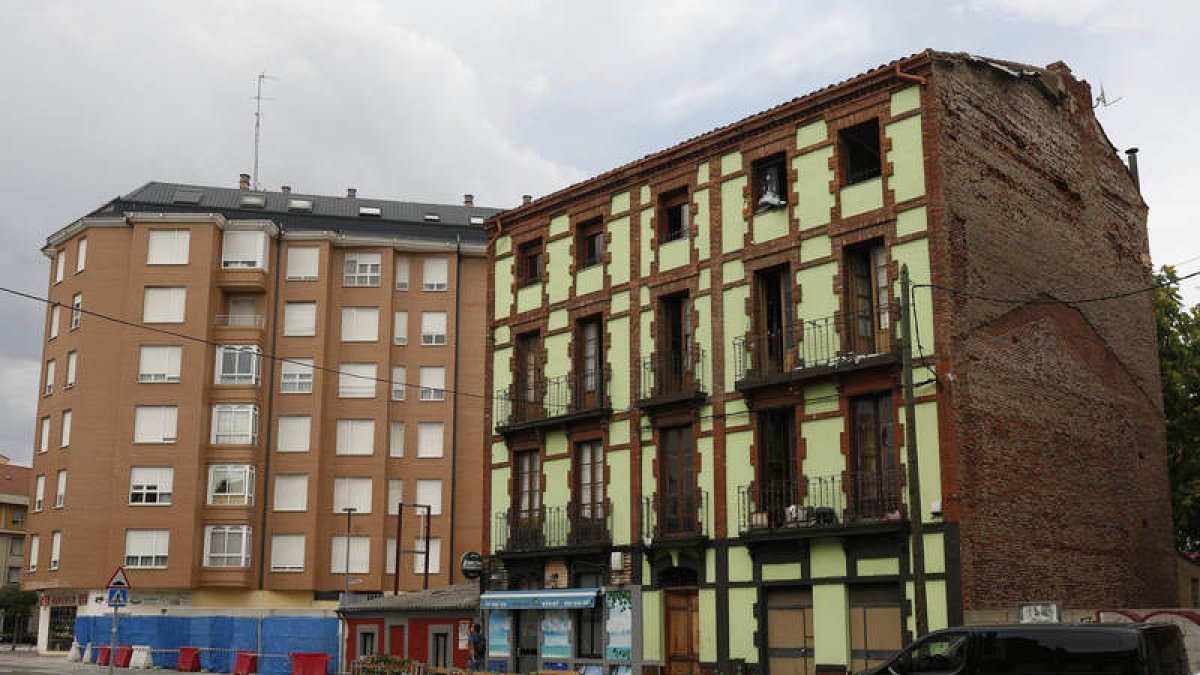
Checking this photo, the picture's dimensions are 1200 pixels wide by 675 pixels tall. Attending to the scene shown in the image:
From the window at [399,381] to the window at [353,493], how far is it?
176 inches

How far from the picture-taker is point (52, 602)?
191 feet

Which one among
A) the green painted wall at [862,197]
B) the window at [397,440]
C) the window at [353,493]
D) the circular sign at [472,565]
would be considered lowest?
the circular sign at [472,565]

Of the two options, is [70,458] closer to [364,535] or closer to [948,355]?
[364,535]

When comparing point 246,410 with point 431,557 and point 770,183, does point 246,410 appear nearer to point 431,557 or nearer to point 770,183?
point 431,557

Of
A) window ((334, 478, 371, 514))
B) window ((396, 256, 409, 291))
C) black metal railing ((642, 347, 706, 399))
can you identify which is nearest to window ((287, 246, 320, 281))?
window ((396, 256, 409, 291))

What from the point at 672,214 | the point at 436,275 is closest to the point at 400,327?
the point at 436,275

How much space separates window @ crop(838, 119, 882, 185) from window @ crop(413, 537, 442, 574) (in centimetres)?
3758

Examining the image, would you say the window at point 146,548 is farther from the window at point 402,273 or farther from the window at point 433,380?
the window at point 402,273

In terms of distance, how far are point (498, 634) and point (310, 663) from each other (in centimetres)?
969

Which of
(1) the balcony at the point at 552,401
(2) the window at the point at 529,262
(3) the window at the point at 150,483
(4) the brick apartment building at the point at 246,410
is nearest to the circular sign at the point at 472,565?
(1) the balcony at the point at 552,401

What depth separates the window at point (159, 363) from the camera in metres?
57.2

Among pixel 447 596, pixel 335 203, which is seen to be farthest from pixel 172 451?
pixel 447 596

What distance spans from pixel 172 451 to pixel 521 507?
28813 millimetres

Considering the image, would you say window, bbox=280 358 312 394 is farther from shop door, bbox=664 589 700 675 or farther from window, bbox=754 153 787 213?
window, bbox=754 153 787 213
